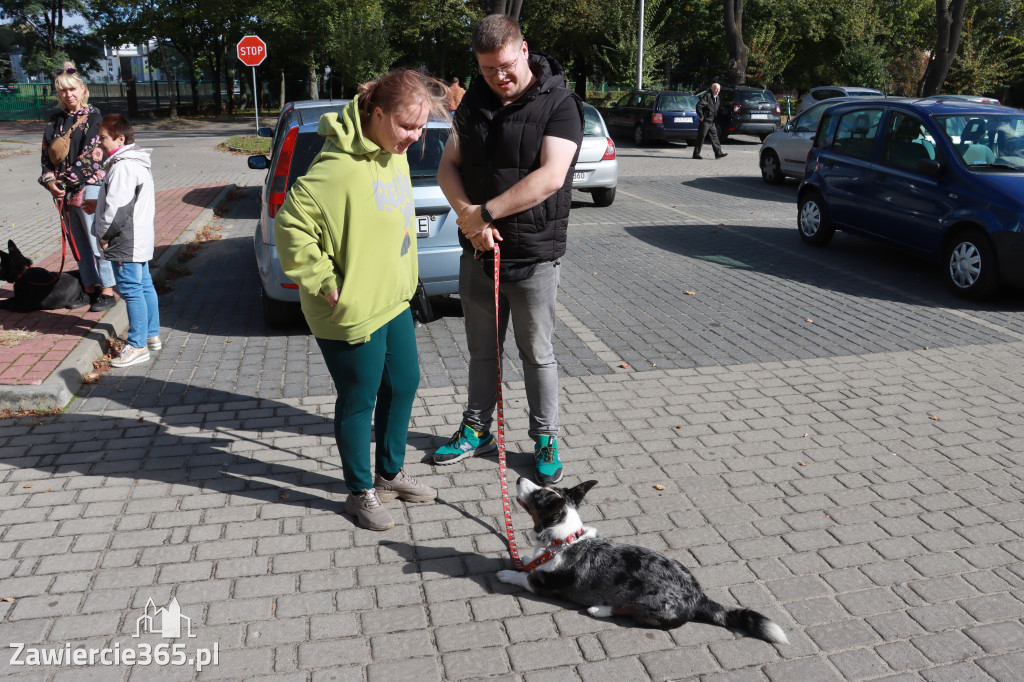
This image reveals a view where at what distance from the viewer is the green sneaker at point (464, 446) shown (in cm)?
447

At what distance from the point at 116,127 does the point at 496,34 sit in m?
→ 3.47

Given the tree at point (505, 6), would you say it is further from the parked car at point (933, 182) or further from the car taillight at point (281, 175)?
the car taillight at point (281, 175)

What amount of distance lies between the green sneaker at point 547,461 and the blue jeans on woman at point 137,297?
3.34 m

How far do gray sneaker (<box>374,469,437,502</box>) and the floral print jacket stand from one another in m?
4.43

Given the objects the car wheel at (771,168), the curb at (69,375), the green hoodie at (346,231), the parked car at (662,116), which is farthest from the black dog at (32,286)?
the parked car at (662,116)

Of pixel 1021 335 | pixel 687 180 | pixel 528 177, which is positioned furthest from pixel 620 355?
pixel 687 180

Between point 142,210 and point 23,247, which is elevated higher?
point 142,210

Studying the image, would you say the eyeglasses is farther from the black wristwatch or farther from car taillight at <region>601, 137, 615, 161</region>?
car taillight at <region>601, 137, 615, 161</region>

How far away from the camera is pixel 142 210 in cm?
584

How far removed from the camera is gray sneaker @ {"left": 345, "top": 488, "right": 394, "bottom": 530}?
3785 millimetres

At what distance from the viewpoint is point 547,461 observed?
4301 mm

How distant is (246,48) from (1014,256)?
22.8 m

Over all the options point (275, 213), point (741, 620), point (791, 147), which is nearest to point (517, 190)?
point (741, 620)

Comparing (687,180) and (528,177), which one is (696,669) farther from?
(687,180)
